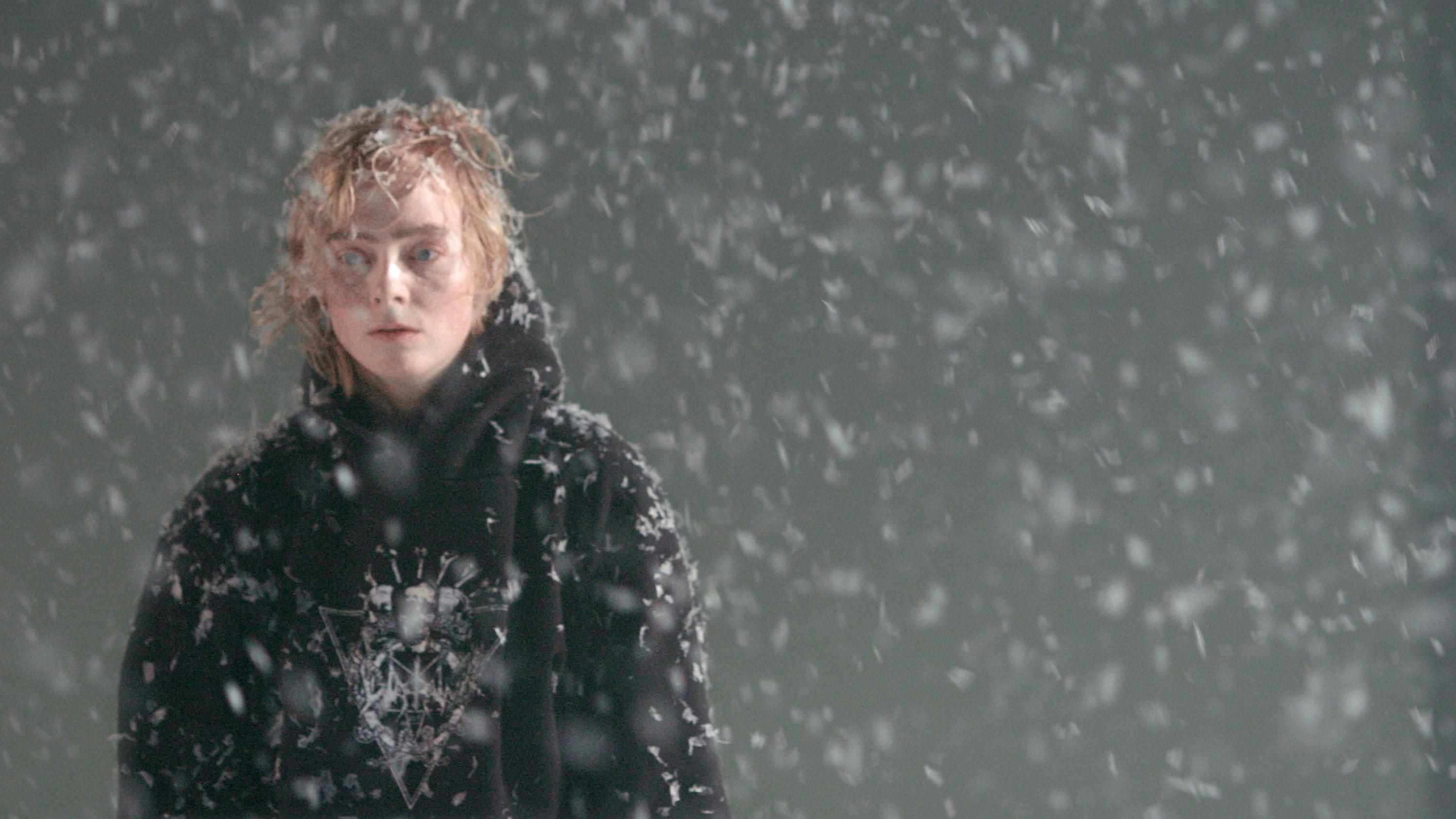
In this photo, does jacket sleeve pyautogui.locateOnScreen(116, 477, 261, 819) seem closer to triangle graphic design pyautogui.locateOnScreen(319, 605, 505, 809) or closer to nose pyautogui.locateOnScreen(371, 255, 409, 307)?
triangle graphic design pyautogui.locateOnScreen(319, 605, 505, 809)

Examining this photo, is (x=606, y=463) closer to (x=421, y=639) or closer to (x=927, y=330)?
(x=421, y=639)

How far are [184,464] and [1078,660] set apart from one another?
104cm

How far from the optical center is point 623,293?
1.69 metres

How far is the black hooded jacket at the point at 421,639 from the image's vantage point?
0.99 metres

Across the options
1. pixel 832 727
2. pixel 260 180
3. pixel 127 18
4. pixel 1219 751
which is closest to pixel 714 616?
pixel 832 727

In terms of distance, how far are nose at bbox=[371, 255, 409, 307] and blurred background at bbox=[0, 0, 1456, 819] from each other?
0.70m

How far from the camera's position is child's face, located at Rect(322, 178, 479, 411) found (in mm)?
997

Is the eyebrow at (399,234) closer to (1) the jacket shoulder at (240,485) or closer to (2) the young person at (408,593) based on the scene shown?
(2) the young person at (408,593)

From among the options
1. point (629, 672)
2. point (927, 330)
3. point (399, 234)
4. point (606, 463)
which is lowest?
point (629, 672)

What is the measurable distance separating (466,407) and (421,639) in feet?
0.52

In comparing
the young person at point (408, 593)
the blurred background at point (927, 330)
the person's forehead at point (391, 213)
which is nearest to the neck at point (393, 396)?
the young person at point (408, 593)

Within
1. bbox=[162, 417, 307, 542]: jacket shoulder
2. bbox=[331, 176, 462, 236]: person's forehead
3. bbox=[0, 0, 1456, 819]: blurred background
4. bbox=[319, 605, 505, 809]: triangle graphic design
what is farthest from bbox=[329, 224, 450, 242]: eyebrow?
bbox=[0, 0, 1456, 819]: blurred background

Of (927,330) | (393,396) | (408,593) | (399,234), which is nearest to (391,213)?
(399,234)

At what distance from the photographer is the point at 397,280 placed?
994 mm
